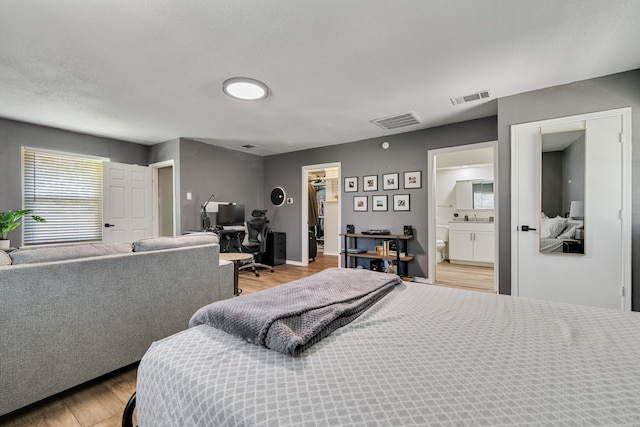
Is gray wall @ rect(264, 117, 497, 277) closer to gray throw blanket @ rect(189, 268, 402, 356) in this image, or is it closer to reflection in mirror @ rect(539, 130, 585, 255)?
reflection in mirror @ rect(539, 130, 585, 255)

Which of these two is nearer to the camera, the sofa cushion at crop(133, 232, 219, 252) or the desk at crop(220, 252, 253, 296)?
the sofa cushion at crop(133, 232, 219, 252)

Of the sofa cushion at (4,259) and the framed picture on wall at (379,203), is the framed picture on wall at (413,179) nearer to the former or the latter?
the framed picture on wall at (379,203)

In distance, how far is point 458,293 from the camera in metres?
1.53

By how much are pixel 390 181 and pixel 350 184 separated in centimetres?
79

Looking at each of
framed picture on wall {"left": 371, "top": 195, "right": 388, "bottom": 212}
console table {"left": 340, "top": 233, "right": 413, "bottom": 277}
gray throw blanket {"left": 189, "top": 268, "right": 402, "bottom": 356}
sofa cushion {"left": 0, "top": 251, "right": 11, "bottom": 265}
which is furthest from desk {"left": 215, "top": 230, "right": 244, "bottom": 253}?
gray throw blanket {"left": 189, "top": 268, "right": 402, "bottom": 356}

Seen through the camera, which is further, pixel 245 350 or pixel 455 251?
pixel 455 251

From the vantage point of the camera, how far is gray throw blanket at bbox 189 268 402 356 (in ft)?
2.87

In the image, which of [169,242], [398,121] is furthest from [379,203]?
[169,242]

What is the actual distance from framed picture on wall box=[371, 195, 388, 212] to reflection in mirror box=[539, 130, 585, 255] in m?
2.22

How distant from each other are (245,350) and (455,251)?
572 centimetres

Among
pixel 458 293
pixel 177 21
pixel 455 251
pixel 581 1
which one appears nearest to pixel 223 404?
pixel 458 293

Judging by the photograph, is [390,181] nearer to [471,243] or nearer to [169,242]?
[471,243]

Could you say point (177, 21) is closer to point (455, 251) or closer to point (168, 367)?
point (168, 367)

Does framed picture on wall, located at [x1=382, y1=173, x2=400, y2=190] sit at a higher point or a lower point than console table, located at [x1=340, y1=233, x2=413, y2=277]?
higher
